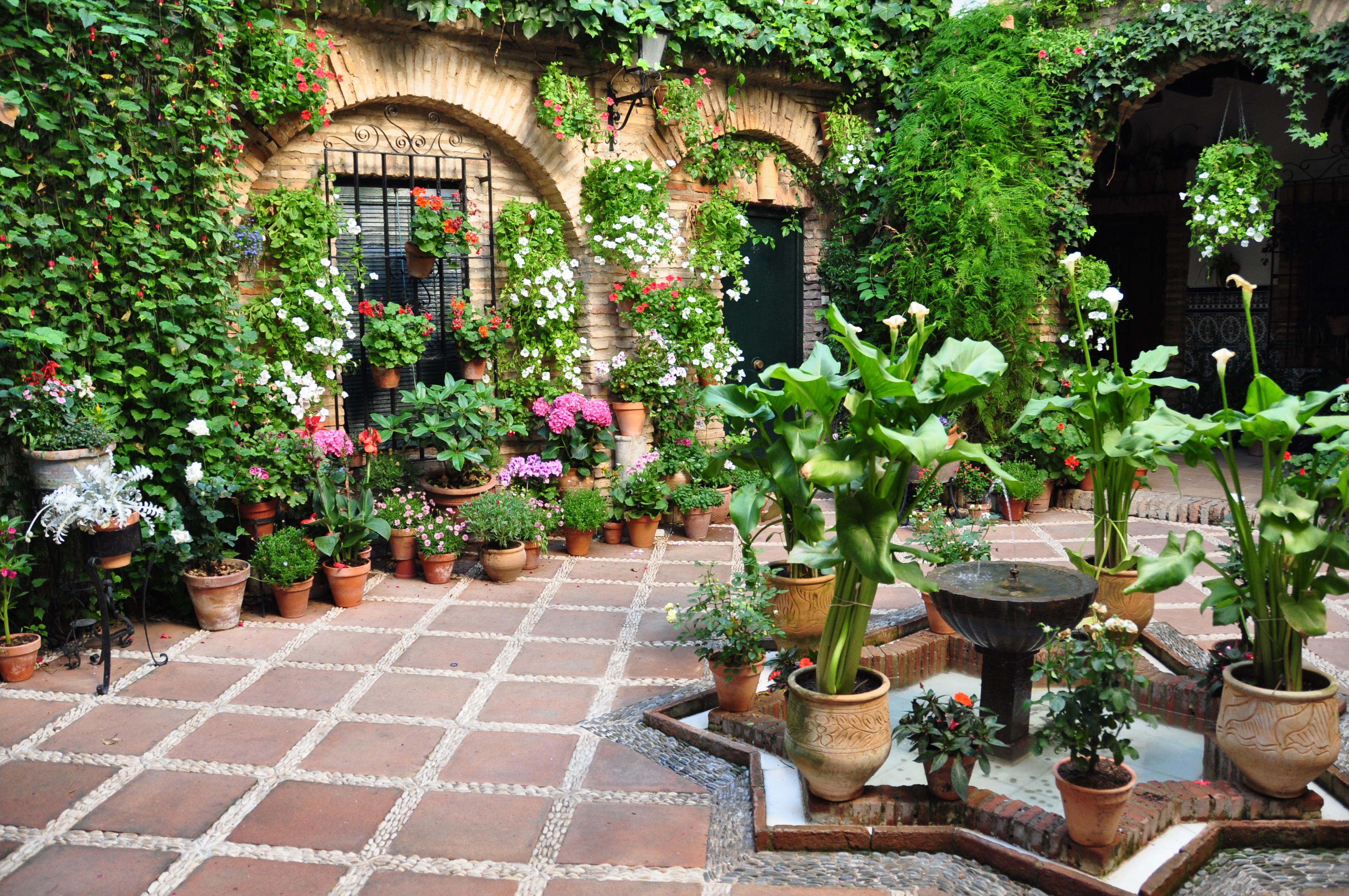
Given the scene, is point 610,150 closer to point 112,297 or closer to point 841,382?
point 112,297

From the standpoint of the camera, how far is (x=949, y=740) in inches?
128

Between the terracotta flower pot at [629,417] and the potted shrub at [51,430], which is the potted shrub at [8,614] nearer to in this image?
the potted shrub at [51,430]

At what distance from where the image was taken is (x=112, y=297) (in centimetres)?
508

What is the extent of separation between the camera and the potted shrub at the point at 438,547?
617cm

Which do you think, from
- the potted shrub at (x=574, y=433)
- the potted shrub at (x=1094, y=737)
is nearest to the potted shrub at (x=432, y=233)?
the potted shrub at (x=574, y=433)

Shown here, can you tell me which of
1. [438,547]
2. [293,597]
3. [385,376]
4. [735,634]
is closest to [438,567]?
[438,547]

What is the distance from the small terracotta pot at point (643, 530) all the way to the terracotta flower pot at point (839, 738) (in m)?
3.74

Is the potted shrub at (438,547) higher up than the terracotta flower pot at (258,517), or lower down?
lower down

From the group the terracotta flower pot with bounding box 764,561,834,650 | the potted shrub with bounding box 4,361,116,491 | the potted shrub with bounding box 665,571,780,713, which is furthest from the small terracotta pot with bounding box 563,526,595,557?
the potted shrub with bounding box 4,361,116,491

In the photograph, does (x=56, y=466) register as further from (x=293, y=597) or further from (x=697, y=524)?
(x=697, y=524)

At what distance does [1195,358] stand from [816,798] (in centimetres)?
959

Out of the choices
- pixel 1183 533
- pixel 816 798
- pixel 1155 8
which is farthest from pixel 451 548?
pixel 1155 8

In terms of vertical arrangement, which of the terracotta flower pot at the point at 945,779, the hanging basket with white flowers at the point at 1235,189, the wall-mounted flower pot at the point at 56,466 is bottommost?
the terracotta flower pot at the point at 945,779

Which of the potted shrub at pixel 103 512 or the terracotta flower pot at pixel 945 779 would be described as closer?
the terracotta flower pot at pixel 945 779
